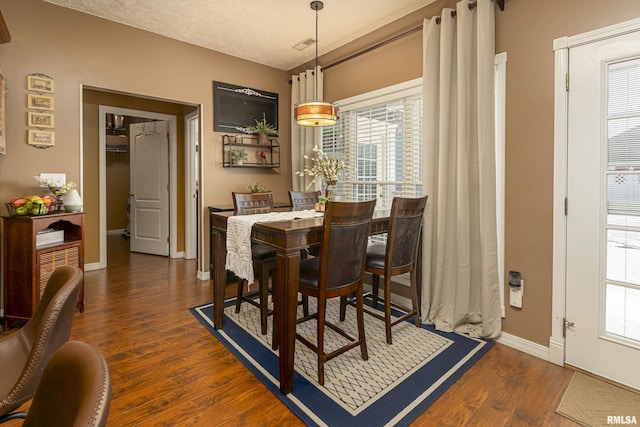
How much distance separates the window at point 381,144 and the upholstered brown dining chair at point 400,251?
0.66 m

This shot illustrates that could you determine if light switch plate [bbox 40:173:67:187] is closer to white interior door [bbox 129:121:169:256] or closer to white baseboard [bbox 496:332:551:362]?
white interior door [bbox 129:121:169:256]

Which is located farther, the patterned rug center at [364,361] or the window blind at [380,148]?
the window blind at [380,148]

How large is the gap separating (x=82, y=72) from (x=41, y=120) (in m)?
0.62

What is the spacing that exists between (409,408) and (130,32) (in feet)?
13.9

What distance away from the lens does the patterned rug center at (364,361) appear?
1933 millimetres

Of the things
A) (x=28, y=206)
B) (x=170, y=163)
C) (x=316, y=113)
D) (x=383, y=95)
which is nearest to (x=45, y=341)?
(x=316, y=113)

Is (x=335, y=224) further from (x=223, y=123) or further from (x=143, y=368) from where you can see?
(x=223, y=123)

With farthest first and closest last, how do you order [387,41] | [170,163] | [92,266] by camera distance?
[170,163] → [92,266] → [387,41]

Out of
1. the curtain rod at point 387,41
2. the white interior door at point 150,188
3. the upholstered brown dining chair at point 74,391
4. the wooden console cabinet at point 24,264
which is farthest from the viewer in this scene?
the white interior door at point 150,188

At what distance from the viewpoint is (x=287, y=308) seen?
190 centimetres

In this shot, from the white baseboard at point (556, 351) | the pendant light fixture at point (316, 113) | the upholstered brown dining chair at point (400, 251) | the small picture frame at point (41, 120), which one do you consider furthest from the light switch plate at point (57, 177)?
the white baseboard at point (556, 351)

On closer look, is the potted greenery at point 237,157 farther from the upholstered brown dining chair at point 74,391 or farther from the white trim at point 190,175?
the upholstered brown dining chair at point 74,391

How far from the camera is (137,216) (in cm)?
567

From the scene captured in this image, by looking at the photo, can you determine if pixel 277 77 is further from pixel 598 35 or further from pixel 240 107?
pixel 598 35
